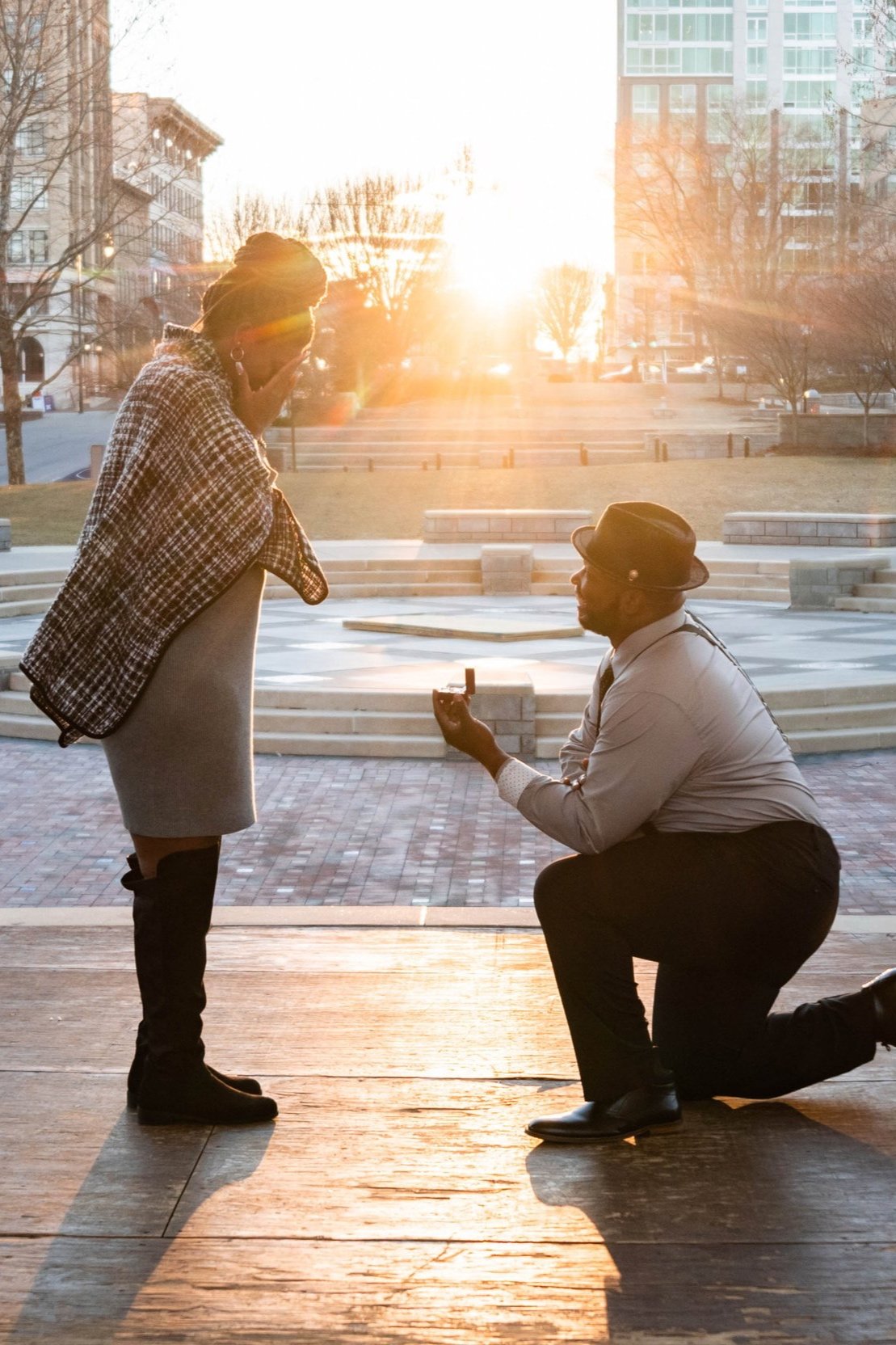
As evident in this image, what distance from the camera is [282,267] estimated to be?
11.2ft

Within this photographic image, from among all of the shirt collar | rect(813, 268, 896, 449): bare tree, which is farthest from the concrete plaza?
rect(813, 268, 896, 449): bare tree

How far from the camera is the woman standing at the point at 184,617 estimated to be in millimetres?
3342

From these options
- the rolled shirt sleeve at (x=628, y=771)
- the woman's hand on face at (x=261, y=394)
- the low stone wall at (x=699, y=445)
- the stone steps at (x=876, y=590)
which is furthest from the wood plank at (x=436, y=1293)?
the low stone wall at (x=699, y=445)

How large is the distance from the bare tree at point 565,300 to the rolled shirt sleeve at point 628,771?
348 feet

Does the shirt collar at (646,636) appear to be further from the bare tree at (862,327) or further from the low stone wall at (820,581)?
the bare tree at (862,327)

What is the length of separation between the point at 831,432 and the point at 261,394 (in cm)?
3982

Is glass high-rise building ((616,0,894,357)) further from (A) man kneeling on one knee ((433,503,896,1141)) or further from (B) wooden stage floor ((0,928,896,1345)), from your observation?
(A) man kneeling on one knee ((433,503,896,1141))

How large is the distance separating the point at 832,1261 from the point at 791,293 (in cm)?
5154

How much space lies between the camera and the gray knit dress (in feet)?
11.1

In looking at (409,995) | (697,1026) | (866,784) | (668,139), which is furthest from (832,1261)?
(668,139)

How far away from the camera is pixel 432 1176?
3234 mm

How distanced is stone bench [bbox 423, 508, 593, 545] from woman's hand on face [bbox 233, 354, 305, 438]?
18246mm

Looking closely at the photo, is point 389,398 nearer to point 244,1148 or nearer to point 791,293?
point 791,293

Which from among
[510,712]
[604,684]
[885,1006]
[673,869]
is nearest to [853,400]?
[510,712]
